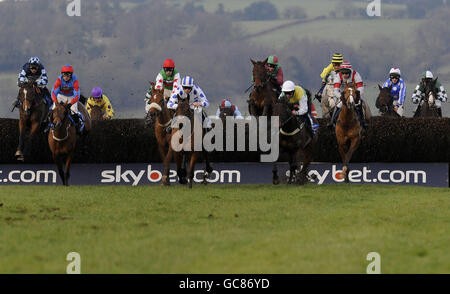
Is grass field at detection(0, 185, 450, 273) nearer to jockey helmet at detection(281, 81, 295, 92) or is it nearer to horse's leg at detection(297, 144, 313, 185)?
horse's leg at detection(297, 144, 313, 185)

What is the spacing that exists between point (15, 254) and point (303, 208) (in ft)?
18.8

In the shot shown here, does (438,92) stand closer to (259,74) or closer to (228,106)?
(228,106)

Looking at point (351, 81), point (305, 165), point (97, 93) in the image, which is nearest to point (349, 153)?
point (305, 165)

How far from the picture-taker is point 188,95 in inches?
715

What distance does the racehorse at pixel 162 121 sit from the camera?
63.3ft

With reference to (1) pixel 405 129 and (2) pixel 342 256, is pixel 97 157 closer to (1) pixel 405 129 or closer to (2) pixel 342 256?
(1) pixel 405 129

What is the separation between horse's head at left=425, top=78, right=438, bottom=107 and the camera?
86.9 feet

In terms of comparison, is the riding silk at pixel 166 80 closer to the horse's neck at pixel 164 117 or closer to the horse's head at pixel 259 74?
the horse's neck at pixel 164 117

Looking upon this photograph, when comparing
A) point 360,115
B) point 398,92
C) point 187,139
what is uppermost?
point 398,92

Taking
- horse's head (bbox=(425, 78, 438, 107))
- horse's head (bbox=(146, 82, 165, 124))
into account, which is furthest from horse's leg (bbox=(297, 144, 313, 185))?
horse's head (bbox=(425, 78, 438, 107))

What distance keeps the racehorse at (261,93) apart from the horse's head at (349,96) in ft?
4.96

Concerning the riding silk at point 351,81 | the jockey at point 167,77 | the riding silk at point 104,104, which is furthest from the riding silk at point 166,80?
the riding silk at point 104,104

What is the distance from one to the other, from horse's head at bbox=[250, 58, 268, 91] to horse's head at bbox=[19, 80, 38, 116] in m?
5.25

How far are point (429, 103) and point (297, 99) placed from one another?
7.59m
